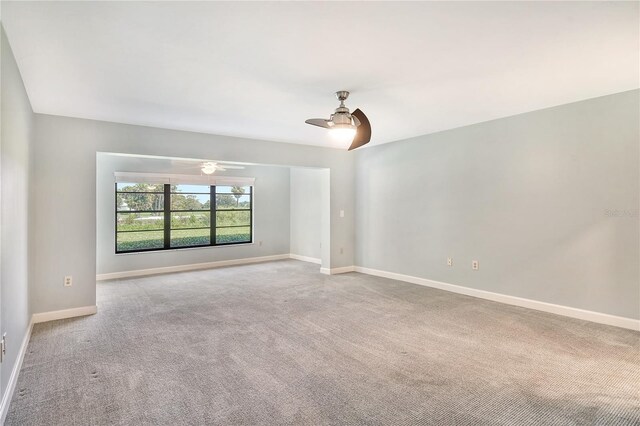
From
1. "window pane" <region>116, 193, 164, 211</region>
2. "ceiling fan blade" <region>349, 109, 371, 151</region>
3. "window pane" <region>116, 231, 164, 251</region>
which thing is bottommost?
"window pane" <region>116, 231, 164, 251</region>

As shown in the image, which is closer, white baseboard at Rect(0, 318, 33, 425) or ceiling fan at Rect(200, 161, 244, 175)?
white baseboard at Rect(0, 318, 33, 425)

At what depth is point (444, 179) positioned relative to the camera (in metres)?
5.35

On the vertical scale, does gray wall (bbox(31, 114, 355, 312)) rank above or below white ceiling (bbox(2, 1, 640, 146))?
below

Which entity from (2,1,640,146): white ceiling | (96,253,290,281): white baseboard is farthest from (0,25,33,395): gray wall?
(96,253,290,281): white baseboard

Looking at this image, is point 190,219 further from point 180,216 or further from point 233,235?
point 233,235

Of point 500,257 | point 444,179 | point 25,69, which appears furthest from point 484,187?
point 25,69

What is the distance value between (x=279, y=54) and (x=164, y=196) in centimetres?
552

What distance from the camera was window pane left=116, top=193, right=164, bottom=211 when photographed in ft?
22.1

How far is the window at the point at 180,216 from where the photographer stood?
268 inches

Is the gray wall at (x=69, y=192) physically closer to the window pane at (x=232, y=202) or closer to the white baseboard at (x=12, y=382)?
the white baseboard at (x=12, y=382)

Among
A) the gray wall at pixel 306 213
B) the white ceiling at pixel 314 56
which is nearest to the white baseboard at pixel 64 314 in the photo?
the white ceiling at pixel 314 56

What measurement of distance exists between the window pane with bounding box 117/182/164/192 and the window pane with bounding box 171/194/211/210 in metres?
0.32

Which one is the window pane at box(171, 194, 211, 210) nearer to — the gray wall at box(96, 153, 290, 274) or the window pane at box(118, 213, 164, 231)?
the window pane at box(118, 213, 164, 231)

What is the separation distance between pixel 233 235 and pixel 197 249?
3.25 ft
